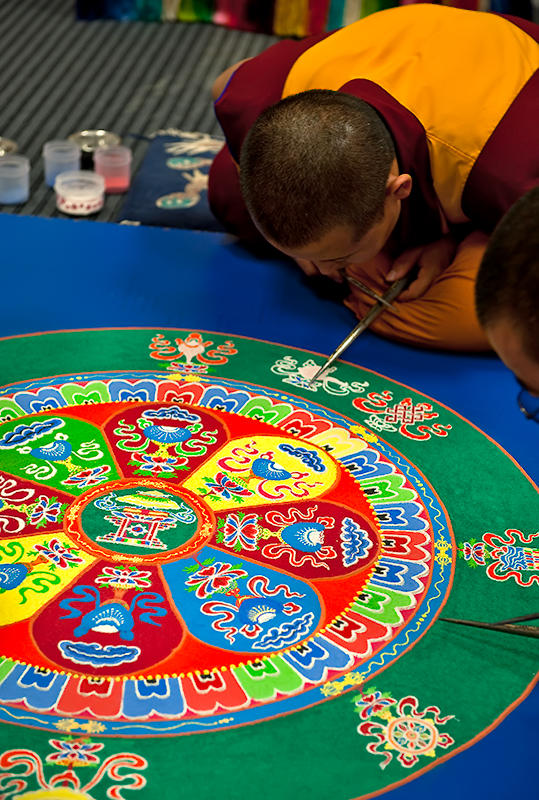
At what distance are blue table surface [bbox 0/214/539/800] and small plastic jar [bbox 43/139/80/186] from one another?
403 millimetres

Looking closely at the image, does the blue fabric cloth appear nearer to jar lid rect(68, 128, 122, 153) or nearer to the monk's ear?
jar lid rect(68, 128, 122, 153)

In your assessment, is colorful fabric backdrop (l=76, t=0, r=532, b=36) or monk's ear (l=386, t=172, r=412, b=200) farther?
colorful fabric backdrop (l=76, t=0, r=532, b=36)

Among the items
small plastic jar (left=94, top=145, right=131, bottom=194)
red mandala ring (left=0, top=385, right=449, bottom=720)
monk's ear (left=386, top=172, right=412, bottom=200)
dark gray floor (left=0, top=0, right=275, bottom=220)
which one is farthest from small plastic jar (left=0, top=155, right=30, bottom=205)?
monk's ear (left=386, top=172, right=412, bottom=200)

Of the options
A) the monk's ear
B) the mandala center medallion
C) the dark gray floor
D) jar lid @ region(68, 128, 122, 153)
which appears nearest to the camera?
the mandala center medallion

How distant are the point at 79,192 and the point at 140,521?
4.78ft

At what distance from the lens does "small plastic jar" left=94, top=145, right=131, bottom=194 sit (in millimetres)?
3049

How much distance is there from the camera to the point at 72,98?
3799 mm

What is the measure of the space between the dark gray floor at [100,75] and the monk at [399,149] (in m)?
0.94

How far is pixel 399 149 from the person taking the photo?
79.7 inches

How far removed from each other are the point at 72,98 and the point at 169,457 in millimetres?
2360

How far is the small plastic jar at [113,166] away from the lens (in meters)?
3.05

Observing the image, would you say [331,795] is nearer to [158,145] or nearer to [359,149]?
[359,149]

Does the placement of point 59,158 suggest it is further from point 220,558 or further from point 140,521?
point 220,558

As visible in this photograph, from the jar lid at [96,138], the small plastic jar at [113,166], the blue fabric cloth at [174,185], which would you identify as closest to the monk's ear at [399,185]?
the blue fabric cloth at [174,185]
